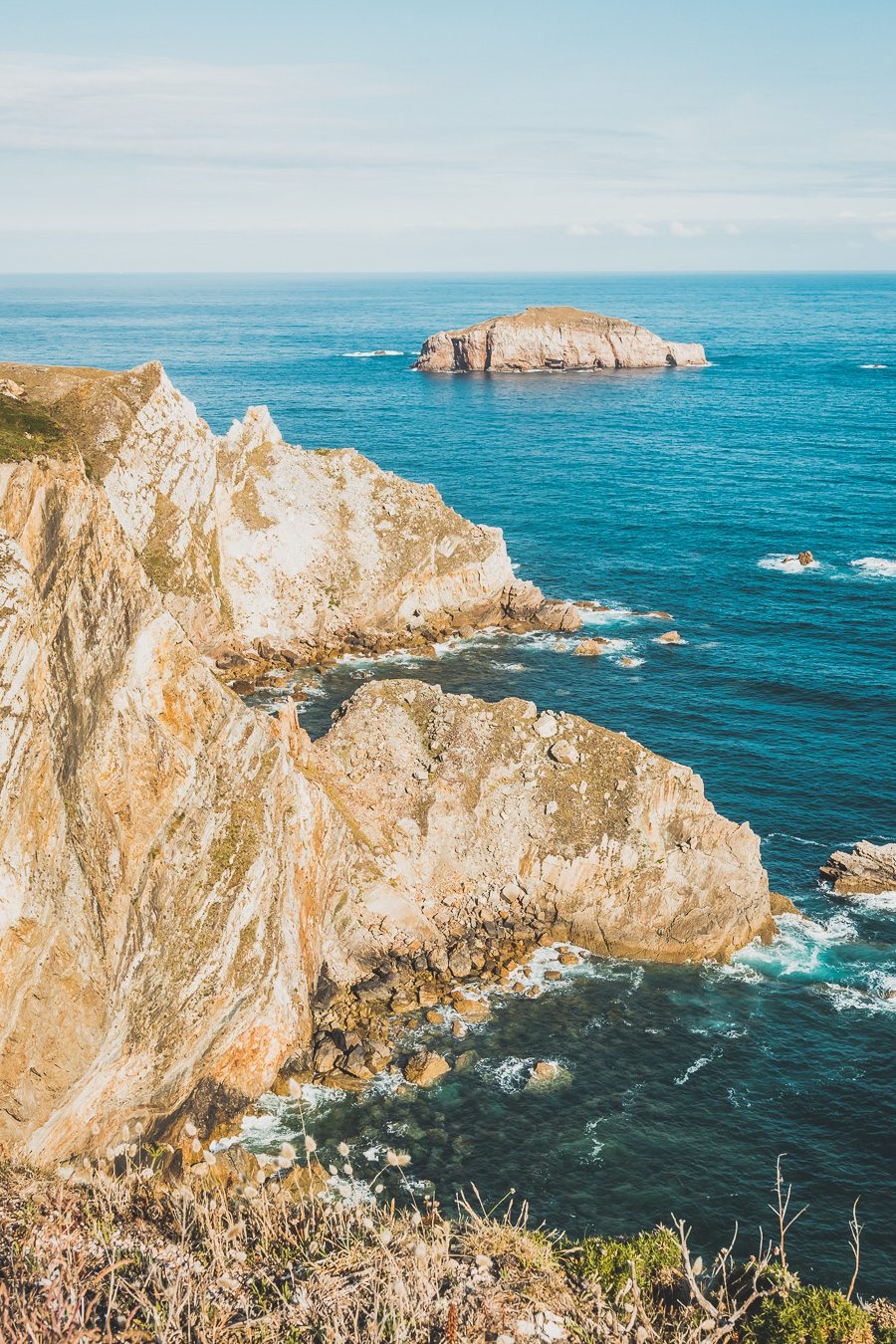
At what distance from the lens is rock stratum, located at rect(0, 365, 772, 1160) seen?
27438 mm

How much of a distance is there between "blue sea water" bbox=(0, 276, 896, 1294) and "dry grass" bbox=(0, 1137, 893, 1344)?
824 cm

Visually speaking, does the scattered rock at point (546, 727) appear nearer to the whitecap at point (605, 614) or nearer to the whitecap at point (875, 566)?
the whitecap at point (605, 614)

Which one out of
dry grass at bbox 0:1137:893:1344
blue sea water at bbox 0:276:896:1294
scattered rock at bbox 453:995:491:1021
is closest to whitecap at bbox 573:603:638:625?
blue sea water at bbox 0:276:896:1294

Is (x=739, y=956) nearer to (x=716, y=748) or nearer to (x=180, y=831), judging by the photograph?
(x=716, y=748)

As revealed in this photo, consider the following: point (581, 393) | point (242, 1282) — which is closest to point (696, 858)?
point (242, 1282)

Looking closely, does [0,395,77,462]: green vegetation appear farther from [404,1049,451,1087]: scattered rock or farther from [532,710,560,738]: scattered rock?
[404,1049,451,1087]: scattered rock

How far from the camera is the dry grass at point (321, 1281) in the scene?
17.1 meters

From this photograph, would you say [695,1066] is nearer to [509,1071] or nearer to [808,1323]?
[509,1071]

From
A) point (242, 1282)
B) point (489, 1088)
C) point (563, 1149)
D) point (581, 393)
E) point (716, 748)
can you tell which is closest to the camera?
point (242, 1282)

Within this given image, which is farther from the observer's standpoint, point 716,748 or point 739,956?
point 716,748

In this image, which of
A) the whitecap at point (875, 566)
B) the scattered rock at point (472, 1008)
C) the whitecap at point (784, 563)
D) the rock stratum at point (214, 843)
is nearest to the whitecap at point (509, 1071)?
the scattered rock at point (472, 1008)

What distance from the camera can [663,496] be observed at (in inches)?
4638

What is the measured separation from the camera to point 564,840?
4525cm

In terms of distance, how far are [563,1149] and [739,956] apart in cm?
1471
